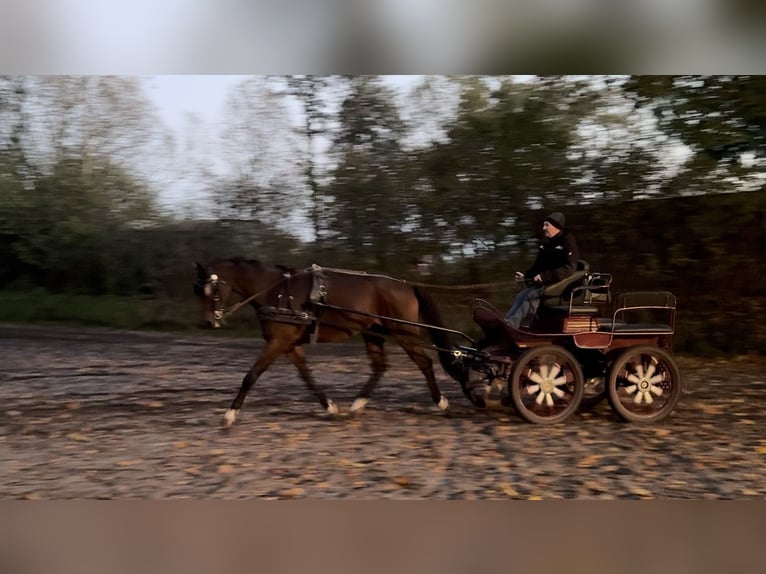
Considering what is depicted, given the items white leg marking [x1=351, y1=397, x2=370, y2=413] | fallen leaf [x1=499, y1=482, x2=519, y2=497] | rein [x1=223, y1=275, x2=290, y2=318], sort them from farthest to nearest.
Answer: white leg marking [x1=351, y1=397, x2=370, y2=413]
rein [x1=223, y1=275, x2=290, y2=318]
fallen leaf [x1=499, y1=482, x2=519, y2=497]

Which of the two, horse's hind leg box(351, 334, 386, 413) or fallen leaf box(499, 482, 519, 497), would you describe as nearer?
fallen leaf box(499, 482, 519, 497)

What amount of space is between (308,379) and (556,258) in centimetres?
184

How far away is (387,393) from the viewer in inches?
→ 182

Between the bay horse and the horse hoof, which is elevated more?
the bay horse

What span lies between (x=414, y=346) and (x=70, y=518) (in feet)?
7.49

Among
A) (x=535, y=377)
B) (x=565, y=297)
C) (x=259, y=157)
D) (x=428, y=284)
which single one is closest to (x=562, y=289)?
(x=565, y=297)

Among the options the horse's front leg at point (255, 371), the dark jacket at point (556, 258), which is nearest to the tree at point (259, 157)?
the horse's front leg at point (255, 371)

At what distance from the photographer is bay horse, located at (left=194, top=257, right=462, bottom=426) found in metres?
4.32

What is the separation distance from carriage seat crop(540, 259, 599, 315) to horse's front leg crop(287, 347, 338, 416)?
5.12 feet

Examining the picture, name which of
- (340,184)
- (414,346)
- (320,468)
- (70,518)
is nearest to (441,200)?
(340,184)

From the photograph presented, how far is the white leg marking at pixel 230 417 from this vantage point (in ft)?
14.2

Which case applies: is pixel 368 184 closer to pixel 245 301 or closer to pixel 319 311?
pixel 319 311

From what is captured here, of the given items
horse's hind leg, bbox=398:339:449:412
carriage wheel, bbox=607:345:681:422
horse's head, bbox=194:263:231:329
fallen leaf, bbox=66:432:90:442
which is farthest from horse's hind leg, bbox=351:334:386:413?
fallen leaf, bbox=66:432:90:442

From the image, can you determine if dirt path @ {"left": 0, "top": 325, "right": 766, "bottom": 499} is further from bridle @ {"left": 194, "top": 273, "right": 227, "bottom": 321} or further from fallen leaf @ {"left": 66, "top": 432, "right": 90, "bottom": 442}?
bridle @ {"left": 194, "top": 273, "right": 227, "bottom": 321}
